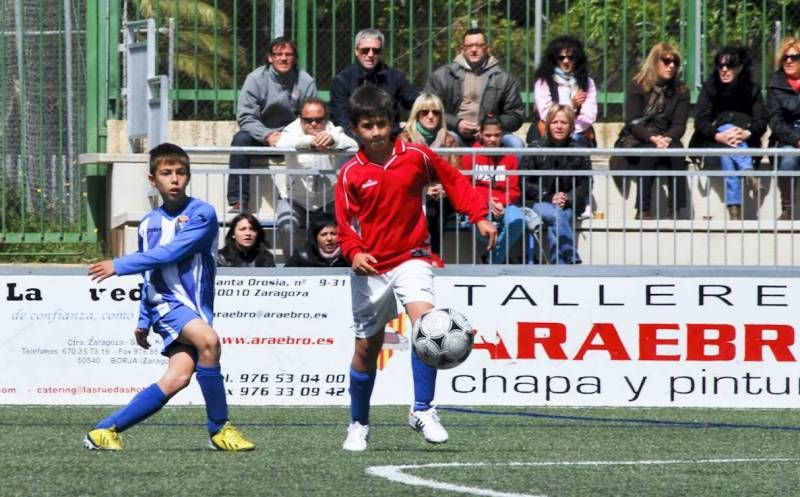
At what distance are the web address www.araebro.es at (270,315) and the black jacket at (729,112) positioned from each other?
3.84 meters

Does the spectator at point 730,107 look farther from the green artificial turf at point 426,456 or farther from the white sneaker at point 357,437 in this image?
the white sneaker at point 357,437

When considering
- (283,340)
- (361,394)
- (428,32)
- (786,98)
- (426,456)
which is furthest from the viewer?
(428,32)

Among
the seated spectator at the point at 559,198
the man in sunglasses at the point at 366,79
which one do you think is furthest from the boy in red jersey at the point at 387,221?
the man in sunglasses at the point at 366,79

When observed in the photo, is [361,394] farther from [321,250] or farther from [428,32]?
[428,32]

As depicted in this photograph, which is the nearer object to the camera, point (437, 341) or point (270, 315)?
point (437, 341)

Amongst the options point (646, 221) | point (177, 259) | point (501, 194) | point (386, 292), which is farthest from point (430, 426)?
point (646, 221)

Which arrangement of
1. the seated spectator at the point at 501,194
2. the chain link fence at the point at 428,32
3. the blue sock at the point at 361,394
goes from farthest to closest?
the chain link fence at the point at 428,32, the seated spectator at the point at 501,194, the blue sock at the point at 361,394

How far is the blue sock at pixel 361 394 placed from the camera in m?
8.75

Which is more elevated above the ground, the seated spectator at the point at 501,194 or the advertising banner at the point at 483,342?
the seated spectator at the point at 501,194

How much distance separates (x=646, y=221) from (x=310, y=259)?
2604 millimetres

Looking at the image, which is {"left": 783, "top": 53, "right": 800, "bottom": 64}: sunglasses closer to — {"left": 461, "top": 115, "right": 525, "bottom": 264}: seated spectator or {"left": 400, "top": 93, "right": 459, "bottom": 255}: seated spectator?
{"left": 461, "top": 115, "right": 525, "bottom": 264}: seated spectator

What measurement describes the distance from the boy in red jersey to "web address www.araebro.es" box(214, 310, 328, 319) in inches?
151

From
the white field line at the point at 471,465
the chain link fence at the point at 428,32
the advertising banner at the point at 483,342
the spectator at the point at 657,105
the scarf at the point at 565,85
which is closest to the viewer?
the white field line at the point at 471,465

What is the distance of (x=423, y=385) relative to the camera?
28.6 ft
